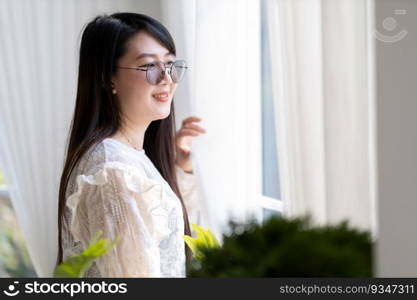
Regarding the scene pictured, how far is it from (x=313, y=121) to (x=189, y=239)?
0.85 feet

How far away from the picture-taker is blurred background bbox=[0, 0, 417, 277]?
91 cm

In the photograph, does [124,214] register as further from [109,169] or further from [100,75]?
[100,75]

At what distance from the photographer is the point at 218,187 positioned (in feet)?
4.10

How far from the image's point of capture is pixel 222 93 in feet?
4.10

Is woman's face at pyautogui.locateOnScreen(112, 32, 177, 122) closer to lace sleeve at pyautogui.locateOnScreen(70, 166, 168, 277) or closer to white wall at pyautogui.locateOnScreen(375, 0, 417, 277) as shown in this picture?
lace sleeve at pyautogui.locateOnScreen(70, 166, 168, 277)

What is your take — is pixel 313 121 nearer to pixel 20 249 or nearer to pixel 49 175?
pixel 49 175

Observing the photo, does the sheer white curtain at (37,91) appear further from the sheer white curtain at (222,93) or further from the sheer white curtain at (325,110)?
the sheer white curtain at (325,110)

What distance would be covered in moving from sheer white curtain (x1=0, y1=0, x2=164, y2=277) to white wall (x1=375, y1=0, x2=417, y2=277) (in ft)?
2.04

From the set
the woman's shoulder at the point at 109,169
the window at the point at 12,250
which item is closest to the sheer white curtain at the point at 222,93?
the woman's shoulder at the point at 109,169

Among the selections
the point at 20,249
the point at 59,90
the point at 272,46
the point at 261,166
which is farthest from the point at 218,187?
the point at 20,249

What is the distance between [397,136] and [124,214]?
387 millimetres

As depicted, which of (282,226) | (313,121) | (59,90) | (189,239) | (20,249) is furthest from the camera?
(20,249)

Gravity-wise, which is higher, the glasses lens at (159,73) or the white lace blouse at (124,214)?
the glasses lens at (159,73)

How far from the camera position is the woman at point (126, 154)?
3.51 feet
